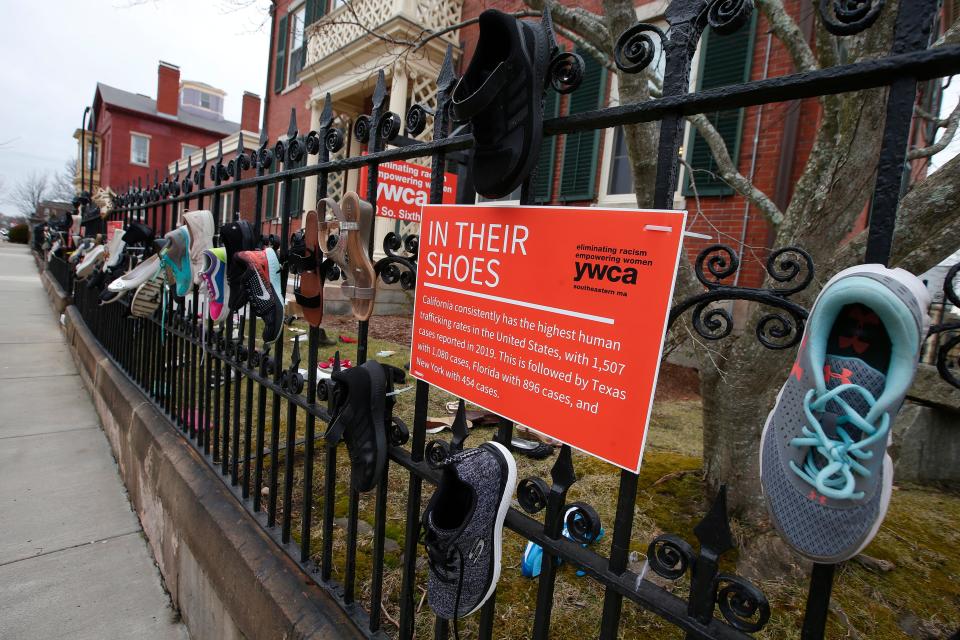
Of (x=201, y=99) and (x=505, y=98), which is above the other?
(x=201, y=99)

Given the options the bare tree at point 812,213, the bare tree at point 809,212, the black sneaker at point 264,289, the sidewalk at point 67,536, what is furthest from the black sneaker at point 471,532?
the sidewalk at point 67,536

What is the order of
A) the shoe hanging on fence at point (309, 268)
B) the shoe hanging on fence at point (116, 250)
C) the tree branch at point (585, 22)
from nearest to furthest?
the shoe hanging on fence at point (309, 268) < the tree branch at point (585, 22) < the shoe hanging on fence at point (116, 250)

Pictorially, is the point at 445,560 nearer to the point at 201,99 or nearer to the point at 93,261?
the point at 93,261

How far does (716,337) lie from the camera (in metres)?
0.92

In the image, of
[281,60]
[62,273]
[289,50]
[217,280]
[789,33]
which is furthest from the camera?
[281,60]

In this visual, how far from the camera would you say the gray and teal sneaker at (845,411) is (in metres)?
0.65

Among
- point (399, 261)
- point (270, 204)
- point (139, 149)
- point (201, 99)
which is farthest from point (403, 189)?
point (201, 99)

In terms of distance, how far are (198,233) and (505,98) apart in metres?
2.27

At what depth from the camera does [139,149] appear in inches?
1304

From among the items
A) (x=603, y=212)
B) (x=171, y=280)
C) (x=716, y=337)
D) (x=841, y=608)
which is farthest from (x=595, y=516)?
(x=171, y=280)

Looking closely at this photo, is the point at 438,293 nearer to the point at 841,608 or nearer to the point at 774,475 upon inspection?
the point at 774,475

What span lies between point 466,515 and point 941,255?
6.37ft

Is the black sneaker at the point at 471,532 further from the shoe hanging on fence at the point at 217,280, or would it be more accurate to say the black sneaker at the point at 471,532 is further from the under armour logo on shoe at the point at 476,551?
the shoe hanging on fence at the point at 217,280

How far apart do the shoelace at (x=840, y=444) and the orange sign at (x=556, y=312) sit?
26cm
